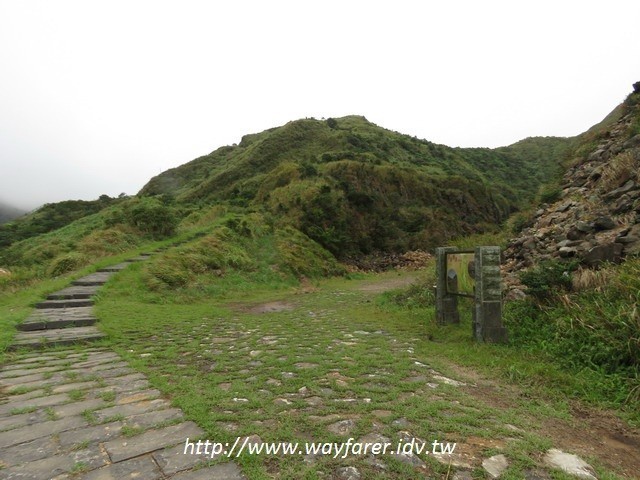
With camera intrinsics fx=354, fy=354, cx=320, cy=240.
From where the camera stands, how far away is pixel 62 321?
6.11 m

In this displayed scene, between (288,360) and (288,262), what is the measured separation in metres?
10.9

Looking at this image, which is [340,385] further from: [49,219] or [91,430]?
[49,219]

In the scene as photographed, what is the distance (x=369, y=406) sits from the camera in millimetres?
3078

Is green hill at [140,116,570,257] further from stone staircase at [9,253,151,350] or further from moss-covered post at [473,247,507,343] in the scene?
stone staircase at [9,253,151,350]

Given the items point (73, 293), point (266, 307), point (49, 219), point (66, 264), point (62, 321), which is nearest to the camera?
point (62, 321)

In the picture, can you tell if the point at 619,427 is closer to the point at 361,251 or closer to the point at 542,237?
the point at 542,237

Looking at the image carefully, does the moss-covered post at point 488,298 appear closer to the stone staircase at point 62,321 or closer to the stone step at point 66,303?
the stone staircase at point 62,321

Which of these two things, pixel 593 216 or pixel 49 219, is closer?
pixel 593 216

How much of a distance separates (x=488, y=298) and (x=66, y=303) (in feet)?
26.7

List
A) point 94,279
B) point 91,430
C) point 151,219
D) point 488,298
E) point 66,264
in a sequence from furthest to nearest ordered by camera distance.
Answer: point 151,219 → point 66,264 → point 94,279 → point 488,298 → point 91,430

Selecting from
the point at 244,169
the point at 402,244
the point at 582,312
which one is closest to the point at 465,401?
the point at 582,312

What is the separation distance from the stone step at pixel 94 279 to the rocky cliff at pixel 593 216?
9.66 metres

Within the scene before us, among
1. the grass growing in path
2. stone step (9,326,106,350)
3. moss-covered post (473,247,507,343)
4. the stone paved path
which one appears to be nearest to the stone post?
the grass growing in path

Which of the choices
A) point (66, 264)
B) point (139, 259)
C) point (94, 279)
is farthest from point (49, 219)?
point (94, 279)
